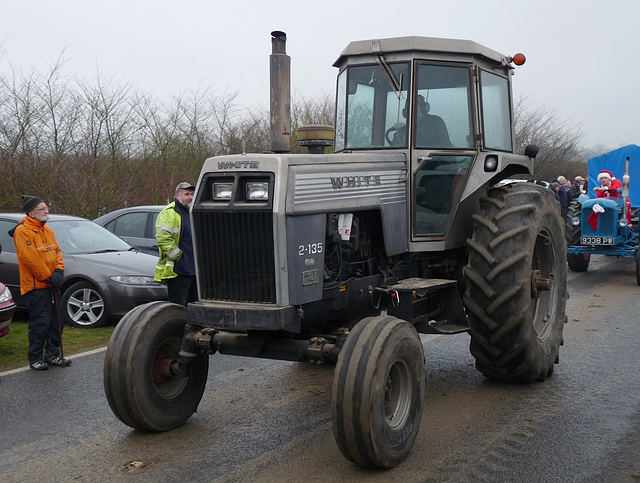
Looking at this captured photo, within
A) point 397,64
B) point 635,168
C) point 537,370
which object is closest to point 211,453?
point 537,370

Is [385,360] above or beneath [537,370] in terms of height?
above

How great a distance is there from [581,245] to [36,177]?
10.7 meters

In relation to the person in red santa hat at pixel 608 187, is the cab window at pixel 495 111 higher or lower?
higher

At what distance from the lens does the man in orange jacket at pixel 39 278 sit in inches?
265

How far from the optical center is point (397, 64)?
5770 millimetres

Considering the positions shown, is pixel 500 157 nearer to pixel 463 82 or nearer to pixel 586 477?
pixel 463 82

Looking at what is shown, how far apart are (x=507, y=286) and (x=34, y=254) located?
4.46 meters

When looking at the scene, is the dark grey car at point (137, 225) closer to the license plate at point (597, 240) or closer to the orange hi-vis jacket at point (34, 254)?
the orange hi-vis jacket at point (34, 254)

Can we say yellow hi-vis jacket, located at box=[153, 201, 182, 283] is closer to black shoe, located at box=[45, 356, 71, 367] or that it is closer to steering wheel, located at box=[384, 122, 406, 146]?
black shoe, located at box=[45, 356, 71, 367]

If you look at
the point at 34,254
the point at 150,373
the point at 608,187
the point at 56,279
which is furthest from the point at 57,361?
the point at 608,187

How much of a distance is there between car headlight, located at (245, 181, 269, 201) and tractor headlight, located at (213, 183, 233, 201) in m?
0.13

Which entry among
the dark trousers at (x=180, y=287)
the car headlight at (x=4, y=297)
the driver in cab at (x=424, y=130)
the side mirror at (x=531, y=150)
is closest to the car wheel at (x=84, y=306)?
the car headlight at (x=4, y=297)

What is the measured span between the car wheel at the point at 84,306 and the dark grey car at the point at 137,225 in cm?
213

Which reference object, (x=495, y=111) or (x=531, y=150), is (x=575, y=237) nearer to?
(x=531, y=150)
